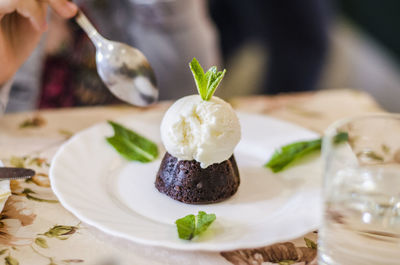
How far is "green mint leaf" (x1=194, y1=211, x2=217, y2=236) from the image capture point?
75 centimetres

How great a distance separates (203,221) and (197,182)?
0.14 m

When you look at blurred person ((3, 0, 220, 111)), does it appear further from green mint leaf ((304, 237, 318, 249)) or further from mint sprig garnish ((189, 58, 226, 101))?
green mint leaf ((304, 237, 318, 249))

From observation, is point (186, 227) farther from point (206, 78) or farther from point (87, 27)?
point (87, 27)

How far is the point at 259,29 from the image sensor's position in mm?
2922

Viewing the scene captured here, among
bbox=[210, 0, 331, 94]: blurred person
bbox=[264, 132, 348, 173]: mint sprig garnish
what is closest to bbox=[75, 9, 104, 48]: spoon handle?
bbox=[264, 132, 348, 173]: mint sprig garnish

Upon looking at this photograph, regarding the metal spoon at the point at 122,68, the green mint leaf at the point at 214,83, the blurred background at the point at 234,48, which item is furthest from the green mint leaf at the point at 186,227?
the blurred background at the point at 234,48

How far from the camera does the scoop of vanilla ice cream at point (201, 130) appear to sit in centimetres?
87

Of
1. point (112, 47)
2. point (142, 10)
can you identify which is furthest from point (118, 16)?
point (112, 47)

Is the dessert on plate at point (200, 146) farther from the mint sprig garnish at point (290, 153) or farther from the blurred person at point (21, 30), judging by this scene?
the blurred person at point (21, 30)

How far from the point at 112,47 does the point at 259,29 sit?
200cm

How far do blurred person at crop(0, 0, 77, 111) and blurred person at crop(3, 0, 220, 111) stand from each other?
0.39 m

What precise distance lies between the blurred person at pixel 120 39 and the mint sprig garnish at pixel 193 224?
35.9 inches

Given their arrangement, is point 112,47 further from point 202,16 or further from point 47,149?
point 202,16

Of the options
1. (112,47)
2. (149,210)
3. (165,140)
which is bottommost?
(149,210)
